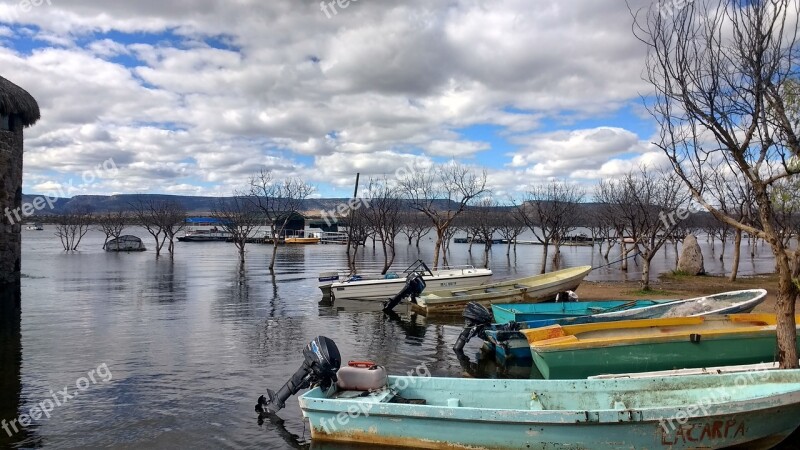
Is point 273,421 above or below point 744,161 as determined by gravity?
below

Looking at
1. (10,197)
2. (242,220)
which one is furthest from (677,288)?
(242,220)

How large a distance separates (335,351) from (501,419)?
2761mm

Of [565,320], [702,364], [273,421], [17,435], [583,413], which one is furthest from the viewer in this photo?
[565,320]

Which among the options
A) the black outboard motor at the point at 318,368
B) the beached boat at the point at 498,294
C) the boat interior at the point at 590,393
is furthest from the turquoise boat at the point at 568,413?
the beached boat at the point at 498,294

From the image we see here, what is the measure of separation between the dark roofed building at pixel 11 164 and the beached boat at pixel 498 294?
1684 centimetres

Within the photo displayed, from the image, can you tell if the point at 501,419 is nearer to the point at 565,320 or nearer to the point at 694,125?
the point at 694,125

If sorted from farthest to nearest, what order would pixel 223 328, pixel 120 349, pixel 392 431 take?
1. pixel 223 328
2. pixel 120 349
3. pixel 392 431

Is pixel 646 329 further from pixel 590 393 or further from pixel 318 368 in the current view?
pixel 318 368

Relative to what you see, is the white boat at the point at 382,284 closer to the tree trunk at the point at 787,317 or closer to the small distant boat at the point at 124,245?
the tree trunk at the point at 787,317

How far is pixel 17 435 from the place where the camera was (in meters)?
8.27

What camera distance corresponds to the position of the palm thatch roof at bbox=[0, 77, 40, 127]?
21297 millimetres

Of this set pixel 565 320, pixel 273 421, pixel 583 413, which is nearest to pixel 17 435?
pixel 273 421

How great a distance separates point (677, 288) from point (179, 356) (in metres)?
20.6

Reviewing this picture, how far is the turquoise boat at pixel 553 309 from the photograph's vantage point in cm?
1365
